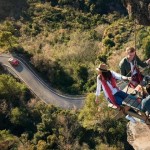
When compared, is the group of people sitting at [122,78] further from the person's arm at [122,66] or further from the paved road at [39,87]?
the paved road at [39,87]

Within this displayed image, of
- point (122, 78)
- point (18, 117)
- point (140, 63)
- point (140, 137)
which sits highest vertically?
point (140, 63)

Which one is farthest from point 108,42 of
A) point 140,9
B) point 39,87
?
point 140,9

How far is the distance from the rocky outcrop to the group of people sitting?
2294 inches

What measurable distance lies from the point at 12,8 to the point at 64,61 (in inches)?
947

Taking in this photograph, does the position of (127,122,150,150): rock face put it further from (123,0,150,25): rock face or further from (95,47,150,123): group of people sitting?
(123,0,150,25): rock face

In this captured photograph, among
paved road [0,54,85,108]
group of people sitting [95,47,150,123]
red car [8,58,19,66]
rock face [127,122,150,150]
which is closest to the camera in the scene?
group of people sitting [95,47,150,123]

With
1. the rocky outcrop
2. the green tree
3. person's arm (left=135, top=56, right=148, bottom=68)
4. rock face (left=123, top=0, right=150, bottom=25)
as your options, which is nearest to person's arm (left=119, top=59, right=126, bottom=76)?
person's arm (left=135, top=56, right=148, bottom=68)

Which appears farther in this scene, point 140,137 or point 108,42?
point 108,42

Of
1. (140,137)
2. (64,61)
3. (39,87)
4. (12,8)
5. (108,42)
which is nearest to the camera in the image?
(140,137)

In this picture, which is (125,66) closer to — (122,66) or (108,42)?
(122,66)

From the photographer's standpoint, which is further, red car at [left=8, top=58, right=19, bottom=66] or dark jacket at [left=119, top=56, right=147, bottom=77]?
red car at [left=8, top=58, right=19, bottom=66]

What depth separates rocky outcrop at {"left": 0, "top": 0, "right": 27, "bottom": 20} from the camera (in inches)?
2972

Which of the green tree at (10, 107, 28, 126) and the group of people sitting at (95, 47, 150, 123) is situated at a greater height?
the group of people sitting at (95, 47, 150, 123)

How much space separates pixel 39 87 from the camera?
57.5m
